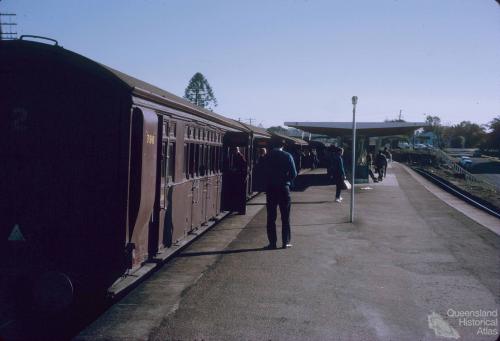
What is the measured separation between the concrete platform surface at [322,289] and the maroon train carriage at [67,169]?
2.65ft

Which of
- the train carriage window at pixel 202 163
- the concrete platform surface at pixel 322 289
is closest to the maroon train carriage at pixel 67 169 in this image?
the concrete platform surface at pixel 322 289

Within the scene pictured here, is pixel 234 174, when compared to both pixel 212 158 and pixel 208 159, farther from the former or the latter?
pixel 208 159

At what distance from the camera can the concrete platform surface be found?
525 cm

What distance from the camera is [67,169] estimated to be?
18.3 feet

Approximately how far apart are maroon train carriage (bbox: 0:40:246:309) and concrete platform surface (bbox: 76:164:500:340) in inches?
31.8

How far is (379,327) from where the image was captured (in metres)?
5.38

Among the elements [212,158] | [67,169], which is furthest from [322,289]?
[212,158]

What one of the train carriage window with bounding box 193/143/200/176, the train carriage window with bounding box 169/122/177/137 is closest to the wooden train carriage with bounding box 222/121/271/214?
the train carriage window with bounding box 193/143/200/176

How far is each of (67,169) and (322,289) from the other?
355cm

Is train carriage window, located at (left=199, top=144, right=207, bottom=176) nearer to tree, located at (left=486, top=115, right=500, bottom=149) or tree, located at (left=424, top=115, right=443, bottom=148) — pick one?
tree, located at (left=486, top=115, right=500, bottom=149)

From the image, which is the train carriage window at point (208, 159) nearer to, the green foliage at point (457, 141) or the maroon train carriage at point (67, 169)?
the maroon train carriage at point (67, 169)

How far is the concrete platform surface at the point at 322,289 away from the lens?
525 centimetres

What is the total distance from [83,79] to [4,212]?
5.50ft

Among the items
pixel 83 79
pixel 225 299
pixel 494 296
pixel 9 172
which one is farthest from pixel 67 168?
pixel 494 296
